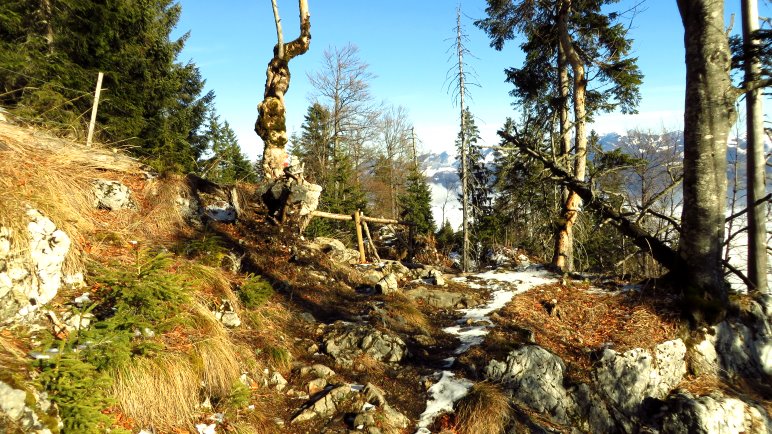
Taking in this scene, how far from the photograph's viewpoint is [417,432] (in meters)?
3.87

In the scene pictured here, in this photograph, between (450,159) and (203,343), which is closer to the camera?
(203,343)


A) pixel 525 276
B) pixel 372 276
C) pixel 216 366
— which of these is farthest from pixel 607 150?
pixel 216 366

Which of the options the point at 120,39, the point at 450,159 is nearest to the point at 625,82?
the point at 120,39

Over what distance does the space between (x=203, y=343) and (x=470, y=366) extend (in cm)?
313

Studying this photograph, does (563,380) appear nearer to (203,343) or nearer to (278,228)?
(203,343)

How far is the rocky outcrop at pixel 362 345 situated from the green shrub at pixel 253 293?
3.64ft

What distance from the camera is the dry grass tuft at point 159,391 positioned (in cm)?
292

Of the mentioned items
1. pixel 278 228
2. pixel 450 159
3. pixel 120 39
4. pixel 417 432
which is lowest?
pixel 417 432

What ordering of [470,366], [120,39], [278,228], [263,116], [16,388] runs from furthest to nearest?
[120,39] < [263,116] < [278,228] < [470,366] < [16,388]

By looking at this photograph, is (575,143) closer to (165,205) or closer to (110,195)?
(165,205)

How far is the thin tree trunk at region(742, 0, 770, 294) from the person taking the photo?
736cm

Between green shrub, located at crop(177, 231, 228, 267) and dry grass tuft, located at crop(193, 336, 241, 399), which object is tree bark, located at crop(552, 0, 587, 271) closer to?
green shrub, located at crop(177, 231, 228, 267)

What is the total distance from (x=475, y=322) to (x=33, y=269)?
583cm

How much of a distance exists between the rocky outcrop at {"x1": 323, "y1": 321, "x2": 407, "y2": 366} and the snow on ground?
731mm
